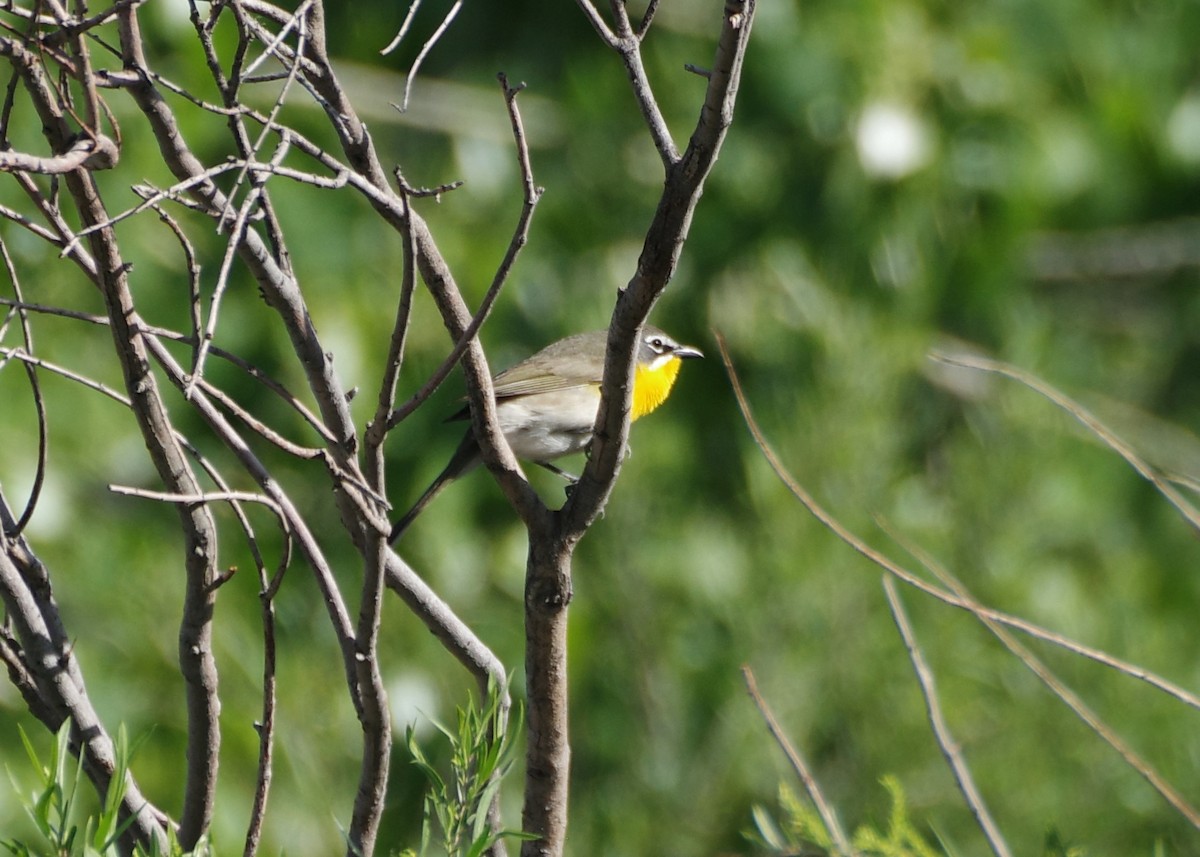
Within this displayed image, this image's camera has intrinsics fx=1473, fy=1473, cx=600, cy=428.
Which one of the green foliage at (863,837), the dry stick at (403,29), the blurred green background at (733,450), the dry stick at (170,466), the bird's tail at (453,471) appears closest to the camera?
the dry stick at (170,466)

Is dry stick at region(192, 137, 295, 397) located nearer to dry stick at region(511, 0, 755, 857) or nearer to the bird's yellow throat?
dry stick at region(511, 0, 755, 857)

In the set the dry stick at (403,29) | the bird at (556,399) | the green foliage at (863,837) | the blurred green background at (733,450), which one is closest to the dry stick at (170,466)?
the dry stick at (403,29)

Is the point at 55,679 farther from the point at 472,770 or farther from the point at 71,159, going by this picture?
the point at 71,159

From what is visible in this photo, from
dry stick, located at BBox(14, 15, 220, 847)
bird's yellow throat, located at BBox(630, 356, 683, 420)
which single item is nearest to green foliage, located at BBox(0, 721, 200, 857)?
dry stick, located at BBox(14, 15, 220, 847)

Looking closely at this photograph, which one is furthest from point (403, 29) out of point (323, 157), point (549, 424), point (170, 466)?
point (549, 424)

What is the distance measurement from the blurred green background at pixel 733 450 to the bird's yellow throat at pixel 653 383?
96mm

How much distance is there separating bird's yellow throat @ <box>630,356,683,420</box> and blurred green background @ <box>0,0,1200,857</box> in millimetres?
96

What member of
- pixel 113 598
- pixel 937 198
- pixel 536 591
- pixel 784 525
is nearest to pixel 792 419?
pixel 784 525

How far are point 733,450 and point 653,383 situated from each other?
2.40 feet

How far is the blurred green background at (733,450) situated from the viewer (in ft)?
13.3

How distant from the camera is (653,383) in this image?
14.4 feet

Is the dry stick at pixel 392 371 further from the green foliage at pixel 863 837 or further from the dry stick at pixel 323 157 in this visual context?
the green foliage at pixel 863 837

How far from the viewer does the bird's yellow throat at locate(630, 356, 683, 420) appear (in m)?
4.25

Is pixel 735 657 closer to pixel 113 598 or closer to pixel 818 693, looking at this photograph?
pixel 818 693
